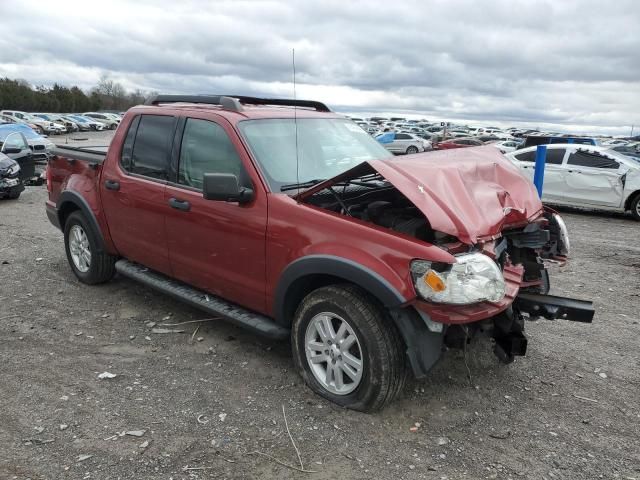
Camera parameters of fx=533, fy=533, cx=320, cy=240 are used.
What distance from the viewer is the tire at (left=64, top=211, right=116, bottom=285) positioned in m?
5.44

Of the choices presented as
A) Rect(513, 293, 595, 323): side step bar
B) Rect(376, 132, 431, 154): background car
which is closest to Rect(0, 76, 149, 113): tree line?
Rect(376, 132, 431, 154): background car

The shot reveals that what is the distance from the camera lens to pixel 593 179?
12.0 metres

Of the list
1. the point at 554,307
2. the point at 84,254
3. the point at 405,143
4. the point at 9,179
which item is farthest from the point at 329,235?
the point at 405,143

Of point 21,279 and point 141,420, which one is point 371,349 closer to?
point 141,420

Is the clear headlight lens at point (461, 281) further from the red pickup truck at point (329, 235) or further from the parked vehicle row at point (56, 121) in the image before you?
the parked vehicle row at point (56, 121)

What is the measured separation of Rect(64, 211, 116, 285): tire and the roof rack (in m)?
1.46

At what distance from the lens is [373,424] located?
3.25 m

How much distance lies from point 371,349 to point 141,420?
4.87 feet

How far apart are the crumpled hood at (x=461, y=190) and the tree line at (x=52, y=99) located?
170ft

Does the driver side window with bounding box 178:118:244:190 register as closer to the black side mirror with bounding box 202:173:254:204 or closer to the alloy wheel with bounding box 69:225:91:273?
the black side mirror with bounding box 202:173:254:204

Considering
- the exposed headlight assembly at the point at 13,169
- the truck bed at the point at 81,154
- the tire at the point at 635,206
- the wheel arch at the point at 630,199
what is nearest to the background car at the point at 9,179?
the exposed headlight assembly at the point at 13,169

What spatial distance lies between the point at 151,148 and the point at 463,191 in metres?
2.72

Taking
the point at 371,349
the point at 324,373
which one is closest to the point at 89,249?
the point at 324,373

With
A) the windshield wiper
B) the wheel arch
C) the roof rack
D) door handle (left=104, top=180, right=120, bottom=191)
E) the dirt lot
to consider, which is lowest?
the wheel arch
